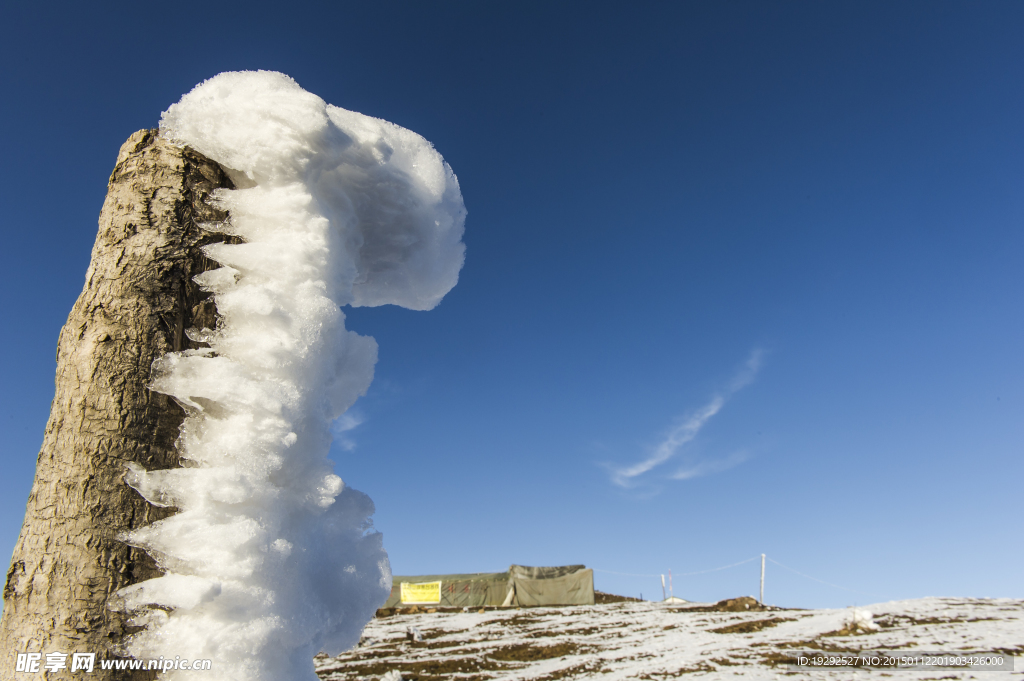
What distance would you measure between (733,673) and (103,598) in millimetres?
5021

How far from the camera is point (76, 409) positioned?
5.89 ft

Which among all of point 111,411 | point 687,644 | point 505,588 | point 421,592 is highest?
point 111,411

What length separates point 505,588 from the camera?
19578 mm

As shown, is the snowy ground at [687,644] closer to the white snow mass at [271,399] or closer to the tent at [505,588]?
the white snow mass at [271,399]

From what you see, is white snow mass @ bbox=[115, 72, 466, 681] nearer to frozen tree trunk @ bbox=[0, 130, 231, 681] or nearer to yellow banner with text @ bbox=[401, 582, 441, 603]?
frozen tree trunk @ bbox=[0, 130, 231, 681]

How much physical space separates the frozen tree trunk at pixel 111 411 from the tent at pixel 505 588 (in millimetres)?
19389

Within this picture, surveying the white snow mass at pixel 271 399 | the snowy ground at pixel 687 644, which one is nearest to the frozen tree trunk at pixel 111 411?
the white snow mass at pixel 271 399

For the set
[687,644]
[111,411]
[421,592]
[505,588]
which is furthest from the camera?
[421,592]

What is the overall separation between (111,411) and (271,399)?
0.48m

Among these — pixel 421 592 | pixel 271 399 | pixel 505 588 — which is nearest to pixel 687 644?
pixel 271 399

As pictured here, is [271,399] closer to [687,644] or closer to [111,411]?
[111,411]

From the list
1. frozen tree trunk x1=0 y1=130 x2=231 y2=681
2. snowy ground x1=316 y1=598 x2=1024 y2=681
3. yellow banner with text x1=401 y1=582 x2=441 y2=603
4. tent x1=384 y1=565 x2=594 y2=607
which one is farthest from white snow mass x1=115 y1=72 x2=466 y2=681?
yellow banner with text x1=401 y1=582 x2=441 y2=603

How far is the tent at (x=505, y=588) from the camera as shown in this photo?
1917 centimetres

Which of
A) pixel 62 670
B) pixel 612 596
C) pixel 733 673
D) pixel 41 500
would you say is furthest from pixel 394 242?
pixel 612 596
